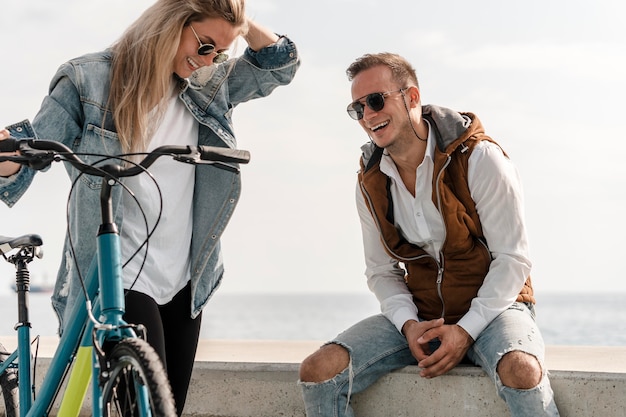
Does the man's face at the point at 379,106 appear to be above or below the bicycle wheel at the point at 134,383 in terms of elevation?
above

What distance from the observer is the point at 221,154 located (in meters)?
2.51

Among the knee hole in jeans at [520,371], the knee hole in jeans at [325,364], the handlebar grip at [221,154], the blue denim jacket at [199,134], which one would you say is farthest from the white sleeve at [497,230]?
the handlebar grip at [221,154]

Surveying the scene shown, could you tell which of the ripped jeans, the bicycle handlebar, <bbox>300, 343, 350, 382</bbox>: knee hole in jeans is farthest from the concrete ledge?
the bicycle handlebar

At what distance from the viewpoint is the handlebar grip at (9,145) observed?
91.1 inches

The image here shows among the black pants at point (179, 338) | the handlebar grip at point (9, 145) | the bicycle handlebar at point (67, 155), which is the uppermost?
the handlebar grip at point (9, 145)

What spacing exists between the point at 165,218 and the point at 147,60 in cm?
55

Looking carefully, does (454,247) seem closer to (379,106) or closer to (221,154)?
(379,106)

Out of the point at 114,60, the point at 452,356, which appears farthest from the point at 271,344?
the point at 114,60

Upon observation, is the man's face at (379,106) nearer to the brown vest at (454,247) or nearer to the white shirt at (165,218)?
the brown vest at (454,247)

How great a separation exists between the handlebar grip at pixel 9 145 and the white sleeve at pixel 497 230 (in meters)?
2.02

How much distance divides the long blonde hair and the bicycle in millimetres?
435

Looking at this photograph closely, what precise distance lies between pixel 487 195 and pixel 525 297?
0.48 metres

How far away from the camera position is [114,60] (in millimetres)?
3119

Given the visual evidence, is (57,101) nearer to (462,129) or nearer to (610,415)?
(462,129)
